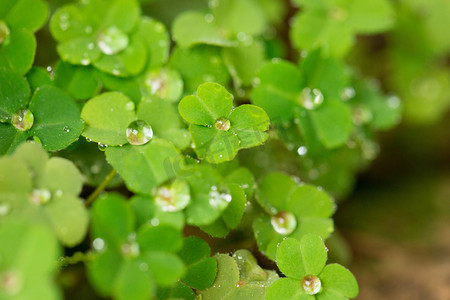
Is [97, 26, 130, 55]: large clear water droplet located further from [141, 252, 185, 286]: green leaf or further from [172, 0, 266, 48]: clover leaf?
[141, 252, 185, 286]: green leaf

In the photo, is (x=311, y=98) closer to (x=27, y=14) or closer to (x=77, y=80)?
(x=77, y=80)

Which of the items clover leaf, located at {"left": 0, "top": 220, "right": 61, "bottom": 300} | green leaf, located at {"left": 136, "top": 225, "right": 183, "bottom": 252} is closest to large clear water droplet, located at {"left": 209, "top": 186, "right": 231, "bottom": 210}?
green leaf, located at {"left": 136, "top": 225, "right": 183, "bottom": 252}

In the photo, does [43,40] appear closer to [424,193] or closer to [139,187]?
[139,187]

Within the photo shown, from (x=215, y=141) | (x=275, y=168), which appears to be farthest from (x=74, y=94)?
(x=275, y=168)

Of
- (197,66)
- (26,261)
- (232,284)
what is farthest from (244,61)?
(26,261)

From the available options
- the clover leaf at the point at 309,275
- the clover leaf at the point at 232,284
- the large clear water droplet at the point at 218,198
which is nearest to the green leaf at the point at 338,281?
the clover leaf at the point at 309,275

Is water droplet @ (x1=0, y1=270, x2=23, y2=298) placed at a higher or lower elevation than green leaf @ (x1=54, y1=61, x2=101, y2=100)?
higher

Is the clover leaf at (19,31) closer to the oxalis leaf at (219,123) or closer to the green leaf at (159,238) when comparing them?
the oxalis leaf at (219,123)
